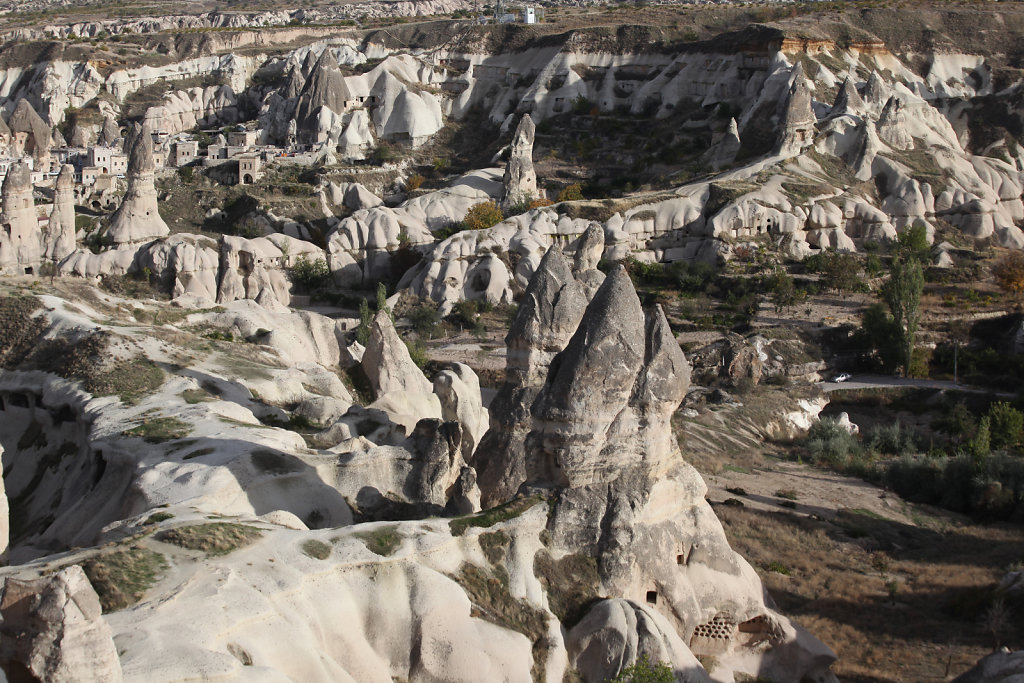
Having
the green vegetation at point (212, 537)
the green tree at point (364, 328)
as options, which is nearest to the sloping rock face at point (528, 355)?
the green vegetation at point (212, 537)

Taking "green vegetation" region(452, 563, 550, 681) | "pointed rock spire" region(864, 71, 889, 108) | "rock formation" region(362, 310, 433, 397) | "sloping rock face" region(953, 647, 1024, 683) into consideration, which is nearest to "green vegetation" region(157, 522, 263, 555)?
"green vegetation" region(452, 563, 550, 681)

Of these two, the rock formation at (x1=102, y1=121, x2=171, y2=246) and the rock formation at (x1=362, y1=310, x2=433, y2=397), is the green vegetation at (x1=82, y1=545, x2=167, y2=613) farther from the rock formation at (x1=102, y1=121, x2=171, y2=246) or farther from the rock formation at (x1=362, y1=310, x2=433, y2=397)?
the rock formation at (x1=102, y1=121, x2=171, y2=246)

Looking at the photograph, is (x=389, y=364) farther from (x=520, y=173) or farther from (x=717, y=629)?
(x=520, y=173)

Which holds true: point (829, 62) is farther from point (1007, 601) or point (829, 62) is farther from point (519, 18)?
point (1007, 601)

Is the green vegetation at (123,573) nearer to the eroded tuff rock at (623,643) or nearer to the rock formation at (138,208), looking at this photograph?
the eroded tuff rock at (623,643)

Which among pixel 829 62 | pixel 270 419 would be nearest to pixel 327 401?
pixel 270 419

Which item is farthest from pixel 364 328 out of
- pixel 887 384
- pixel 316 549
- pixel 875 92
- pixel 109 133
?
pixel 109 133
